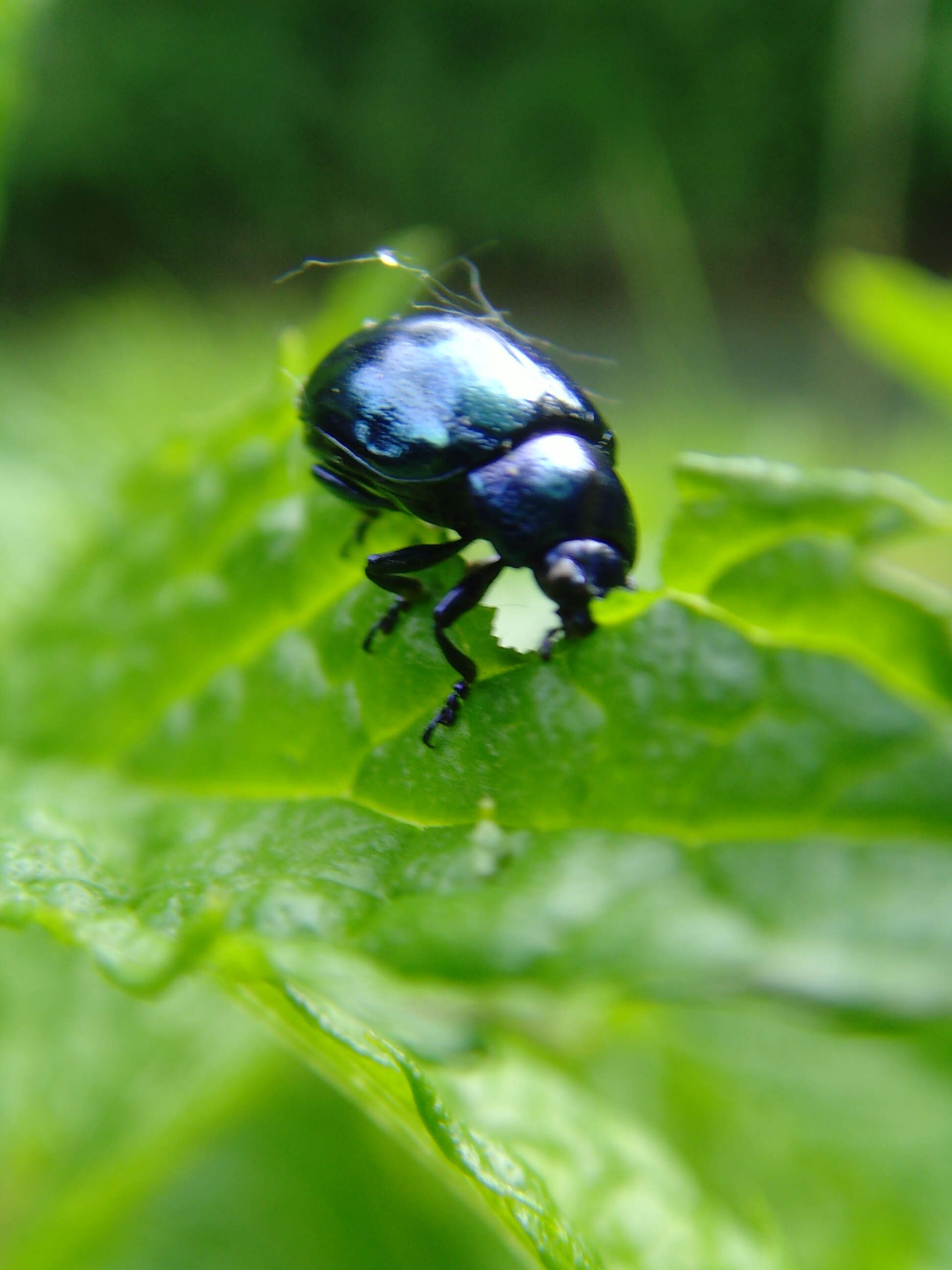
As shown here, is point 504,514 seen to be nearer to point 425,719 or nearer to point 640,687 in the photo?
point 425,719

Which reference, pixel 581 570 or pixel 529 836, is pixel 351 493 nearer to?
pixel 581 570

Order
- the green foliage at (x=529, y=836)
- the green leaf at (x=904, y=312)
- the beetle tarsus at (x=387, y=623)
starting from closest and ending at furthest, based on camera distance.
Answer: the green foliage at (x=529, y=836) → the beetle tarsus at (x=387, y=623) → the green leaf at (x=904, y=312)

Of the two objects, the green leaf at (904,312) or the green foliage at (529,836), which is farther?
the green leaf at (904,312)

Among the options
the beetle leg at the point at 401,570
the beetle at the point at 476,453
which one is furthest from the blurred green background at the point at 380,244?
the beetle leg at the point at 401,570

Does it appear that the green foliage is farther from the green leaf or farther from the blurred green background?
the green leaf

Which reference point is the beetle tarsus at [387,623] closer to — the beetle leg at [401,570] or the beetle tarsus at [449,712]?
the beetle leg at [401,570]

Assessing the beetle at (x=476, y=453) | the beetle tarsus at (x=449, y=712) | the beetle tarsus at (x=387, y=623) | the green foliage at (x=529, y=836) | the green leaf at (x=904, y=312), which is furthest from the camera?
the green leaf at (x=904, y=312)

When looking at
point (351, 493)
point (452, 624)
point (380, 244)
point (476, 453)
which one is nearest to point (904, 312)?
point (476, 453)
